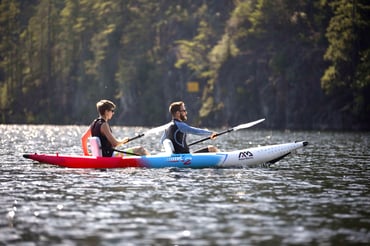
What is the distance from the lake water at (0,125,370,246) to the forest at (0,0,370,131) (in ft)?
143

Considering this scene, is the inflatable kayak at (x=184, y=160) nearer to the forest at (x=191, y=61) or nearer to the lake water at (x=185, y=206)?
the lake water at (x=185, y=206)

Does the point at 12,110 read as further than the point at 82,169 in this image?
Yes

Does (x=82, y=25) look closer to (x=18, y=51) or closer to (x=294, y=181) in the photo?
(x=18, y=51)

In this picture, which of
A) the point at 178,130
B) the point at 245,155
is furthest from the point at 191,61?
the point at 178,130

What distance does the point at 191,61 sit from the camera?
8844cm

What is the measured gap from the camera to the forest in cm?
6688

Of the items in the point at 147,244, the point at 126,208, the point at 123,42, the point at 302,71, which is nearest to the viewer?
the point at 147,244

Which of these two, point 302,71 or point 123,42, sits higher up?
point 123,42

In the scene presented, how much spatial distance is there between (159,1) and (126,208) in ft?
298

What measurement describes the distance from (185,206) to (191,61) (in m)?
73.3

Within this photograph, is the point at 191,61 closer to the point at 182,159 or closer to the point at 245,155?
the point at 245,155

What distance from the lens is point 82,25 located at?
4380 inches

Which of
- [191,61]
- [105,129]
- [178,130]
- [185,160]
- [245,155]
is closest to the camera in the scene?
[105,129]

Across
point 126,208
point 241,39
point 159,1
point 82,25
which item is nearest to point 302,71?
point 241,39
